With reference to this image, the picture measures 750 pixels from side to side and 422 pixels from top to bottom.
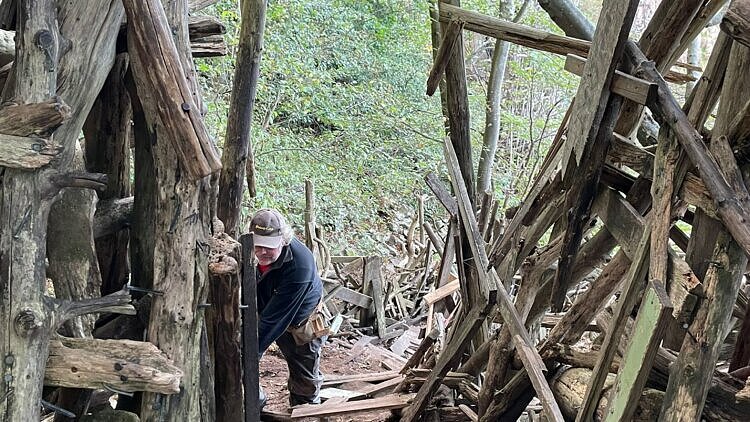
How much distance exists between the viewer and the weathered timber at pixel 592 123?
2.58 metres

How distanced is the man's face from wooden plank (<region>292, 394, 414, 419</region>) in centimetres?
115

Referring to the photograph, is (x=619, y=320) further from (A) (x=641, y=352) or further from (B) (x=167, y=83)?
(B) (x=167, y=83)

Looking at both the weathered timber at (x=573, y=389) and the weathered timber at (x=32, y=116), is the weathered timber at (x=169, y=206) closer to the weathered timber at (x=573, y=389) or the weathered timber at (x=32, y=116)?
the weathered timber at (x=32, y=116)

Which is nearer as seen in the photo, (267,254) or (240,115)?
(240,115)

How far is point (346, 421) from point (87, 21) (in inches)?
155

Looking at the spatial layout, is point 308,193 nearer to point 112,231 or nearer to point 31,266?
point 112,231

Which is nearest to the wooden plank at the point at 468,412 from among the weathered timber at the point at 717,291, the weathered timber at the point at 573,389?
the weathered timber at the point at 573,389

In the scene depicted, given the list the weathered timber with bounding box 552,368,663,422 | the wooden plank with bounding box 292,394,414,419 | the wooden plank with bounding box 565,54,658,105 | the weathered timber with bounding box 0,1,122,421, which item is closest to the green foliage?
the wooden plank with bounding box 292,394,414,419

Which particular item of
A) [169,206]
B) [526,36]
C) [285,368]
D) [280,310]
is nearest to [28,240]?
[169,206]

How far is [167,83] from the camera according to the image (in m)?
2.39

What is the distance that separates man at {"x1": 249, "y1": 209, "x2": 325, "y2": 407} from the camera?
4.62 metres

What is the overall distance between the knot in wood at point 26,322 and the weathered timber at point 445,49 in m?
2.29

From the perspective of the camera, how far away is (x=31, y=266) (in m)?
2.20

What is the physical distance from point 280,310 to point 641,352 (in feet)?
10.1
